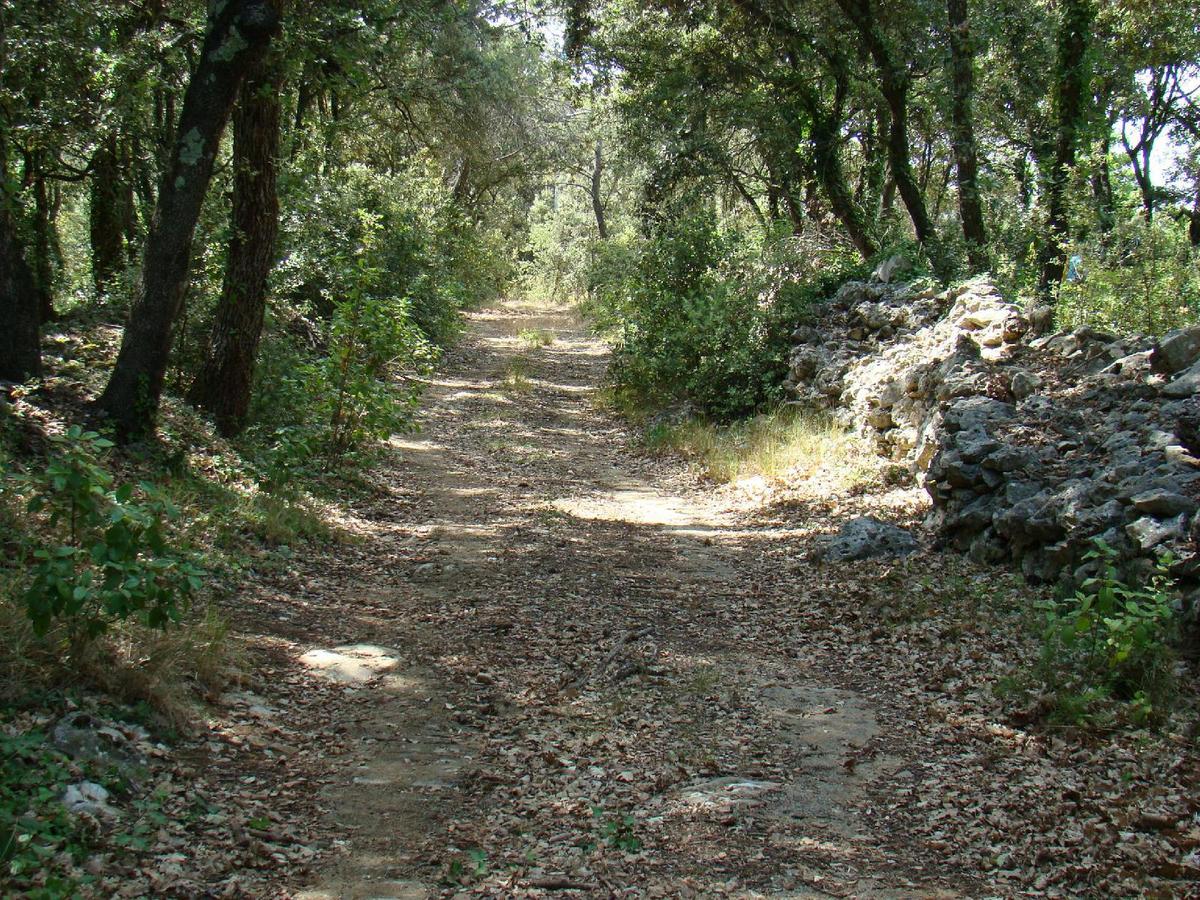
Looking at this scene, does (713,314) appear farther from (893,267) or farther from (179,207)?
(179,207)

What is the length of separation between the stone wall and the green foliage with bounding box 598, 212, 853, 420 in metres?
2.06

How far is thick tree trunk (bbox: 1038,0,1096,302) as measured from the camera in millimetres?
11523

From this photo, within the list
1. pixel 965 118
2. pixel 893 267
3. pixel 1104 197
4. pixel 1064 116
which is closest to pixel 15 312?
pixel 893 267

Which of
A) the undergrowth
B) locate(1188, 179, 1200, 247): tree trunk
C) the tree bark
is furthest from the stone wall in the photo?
locate(1188, 179, 1200, 247): tree trunk

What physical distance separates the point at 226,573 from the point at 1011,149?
19573mm

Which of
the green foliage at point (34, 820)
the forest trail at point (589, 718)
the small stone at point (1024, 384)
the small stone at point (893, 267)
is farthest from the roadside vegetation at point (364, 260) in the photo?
the small stone at point (1024, 384)

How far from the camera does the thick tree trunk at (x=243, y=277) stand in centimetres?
869

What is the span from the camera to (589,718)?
4949 millimetres

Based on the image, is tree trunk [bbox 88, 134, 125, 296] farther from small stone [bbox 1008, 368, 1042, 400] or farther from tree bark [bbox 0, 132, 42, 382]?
small stone [bbox 1008, 368, 1042, 400]

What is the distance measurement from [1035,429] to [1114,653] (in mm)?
3277

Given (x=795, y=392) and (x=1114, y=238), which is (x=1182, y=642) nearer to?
(x=1114, y=238)

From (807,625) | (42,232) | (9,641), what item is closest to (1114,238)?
(807,625)

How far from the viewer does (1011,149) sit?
808 inches

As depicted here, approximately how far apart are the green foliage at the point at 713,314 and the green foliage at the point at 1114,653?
25.4 feet
